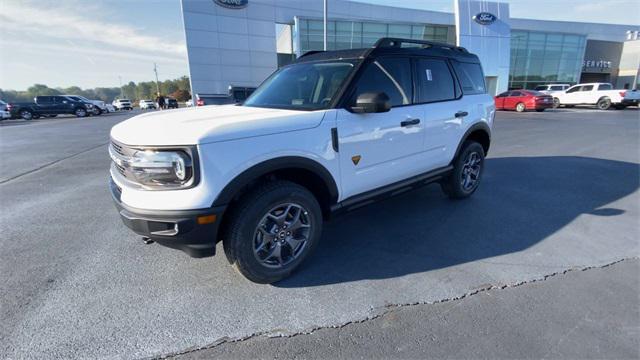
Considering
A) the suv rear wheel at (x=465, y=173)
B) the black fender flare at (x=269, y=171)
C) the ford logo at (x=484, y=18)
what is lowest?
the suv rear wheel at (x=465, y=173)

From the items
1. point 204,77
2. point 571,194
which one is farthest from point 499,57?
point 571,194

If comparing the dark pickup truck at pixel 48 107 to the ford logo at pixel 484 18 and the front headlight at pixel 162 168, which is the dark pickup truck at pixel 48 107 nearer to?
the front headlight at pixel 162 168

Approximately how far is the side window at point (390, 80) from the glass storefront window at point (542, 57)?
39.8m

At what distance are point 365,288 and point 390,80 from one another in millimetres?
2090

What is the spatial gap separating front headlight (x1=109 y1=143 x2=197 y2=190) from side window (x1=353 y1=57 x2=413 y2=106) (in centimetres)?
157

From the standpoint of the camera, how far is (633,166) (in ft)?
21.0

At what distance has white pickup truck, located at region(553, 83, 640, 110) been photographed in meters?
21.0

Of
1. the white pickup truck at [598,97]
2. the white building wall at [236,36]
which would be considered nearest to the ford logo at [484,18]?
the white pickup truck at [598,97]

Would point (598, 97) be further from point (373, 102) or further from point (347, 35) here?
point (373, 102)

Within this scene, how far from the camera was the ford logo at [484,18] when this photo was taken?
29375 millimetres

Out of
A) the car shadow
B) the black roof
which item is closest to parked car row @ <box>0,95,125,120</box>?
the black roof

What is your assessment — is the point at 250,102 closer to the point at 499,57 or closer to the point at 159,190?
the point at 159,190

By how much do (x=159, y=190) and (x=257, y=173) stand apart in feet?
2.23

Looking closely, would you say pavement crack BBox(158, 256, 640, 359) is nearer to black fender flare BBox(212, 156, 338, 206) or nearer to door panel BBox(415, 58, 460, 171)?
black fender flare BBox(212, 156, 338, 206)
